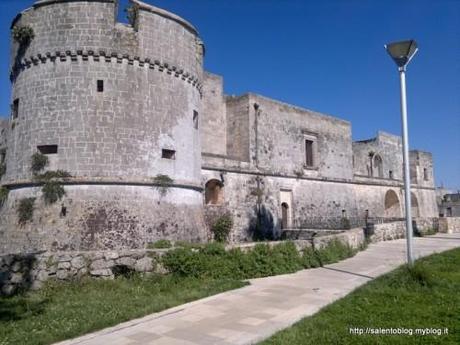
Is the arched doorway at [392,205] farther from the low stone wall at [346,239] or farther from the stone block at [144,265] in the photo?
the stone block at [144,265]

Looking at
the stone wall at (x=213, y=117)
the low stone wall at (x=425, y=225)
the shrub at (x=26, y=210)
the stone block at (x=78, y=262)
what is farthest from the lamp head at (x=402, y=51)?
the low stone wall at (x=425, y=225)

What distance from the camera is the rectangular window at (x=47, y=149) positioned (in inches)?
440

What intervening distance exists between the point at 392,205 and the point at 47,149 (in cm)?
2793

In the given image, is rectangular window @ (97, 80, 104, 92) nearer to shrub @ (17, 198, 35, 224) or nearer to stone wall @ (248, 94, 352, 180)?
shrub @ (17, 198, 35, 224)

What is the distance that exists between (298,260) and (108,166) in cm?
575

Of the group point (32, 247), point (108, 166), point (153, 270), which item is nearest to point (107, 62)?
point (108, 166)

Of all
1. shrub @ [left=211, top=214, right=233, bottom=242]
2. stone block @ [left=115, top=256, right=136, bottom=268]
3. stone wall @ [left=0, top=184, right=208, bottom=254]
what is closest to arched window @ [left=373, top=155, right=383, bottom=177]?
shrub @ [left=211, top=214, right=233, bottom=242]

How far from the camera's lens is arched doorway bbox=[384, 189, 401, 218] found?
103 ft

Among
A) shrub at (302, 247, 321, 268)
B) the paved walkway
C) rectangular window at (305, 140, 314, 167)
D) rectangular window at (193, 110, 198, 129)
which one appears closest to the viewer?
the paved walkway

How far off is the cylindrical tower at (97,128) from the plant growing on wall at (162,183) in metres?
0.03

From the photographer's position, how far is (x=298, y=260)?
9.62 metres

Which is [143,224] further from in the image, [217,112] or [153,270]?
[217,112]

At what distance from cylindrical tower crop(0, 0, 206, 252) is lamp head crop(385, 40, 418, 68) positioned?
6.65 m

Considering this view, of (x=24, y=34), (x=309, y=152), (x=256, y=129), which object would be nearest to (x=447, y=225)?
(x=309, y=152)
